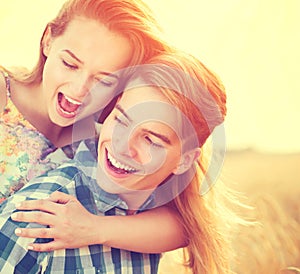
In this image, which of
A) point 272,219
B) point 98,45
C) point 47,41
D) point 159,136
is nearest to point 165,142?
point 159,136

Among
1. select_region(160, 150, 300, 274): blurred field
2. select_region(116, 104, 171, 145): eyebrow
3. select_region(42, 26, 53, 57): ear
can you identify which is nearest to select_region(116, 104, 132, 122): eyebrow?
select_region(116, 104, 171, 145): eyebrow

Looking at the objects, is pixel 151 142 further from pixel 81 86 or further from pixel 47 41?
pixel 47 41

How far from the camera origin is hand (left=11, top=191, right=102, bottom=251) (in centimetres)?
138

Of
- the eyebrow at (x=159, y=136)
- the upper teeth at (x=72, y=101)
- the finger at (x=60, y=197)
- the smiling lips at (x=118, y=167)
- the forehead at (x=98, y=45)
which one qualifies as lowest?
the finger at (x=60, y=197)

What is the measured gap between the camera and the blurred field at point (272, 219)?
1.86 metres

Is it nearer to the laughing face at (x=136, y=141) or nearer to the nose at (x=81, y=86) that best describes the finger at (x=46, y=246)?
the laughing face at (x=136, y=141)

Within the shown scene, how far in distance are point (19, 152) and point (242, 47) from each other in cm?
60

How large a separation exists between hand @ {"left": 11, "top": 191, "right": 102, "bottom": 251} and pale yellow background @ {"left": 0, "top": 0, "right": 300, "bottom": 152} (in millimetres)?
382

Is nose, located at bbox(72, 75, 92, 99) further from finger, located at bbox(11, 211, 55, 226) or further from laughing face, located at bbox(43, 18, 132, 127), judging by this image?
finger, located at bbox(11, 211, 55, 226)

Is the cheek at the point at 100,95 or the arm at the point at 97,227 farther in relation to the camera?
the cheek at the point at 100,95

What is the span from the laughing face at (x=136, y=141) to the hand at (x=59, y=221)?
81 millimetres

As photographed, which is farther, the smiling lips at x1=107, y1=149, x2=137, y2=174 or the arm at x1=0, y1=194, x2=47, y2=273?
the smiling lips at x1=107, y1=149, x2=137, y2=174

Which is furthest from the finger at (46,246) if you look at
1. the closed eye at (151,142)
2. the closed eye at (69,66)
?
the closed eye at (69,66)

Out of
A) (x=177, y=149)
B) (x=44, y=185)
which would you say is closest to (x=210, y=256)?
(x=177, y=149)
